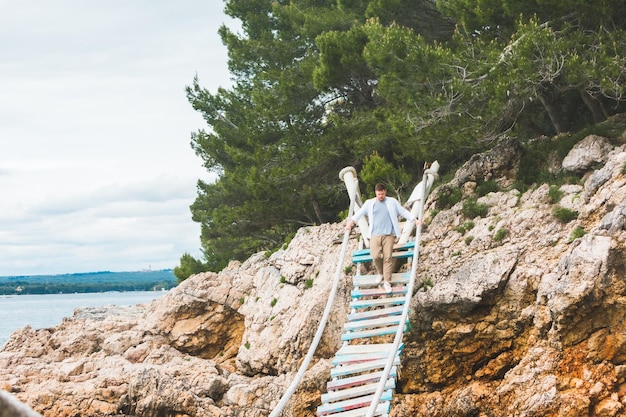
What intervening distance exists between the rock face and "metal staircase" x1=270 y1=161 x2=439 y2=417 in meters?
0.71

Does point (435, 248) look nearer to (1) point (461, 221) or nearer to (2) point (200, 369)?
(1) point (461, 221)

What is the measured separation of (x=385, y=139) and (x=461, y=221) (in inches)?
227

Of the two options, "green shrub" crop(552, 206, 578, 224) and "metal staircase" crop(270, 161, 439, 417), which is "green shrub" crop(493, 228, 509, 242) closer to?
"green shrub" crop(552, 206, 578, 224)

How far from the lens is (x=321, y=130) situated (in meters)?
25.1

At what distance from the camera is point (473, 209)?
15.6 m

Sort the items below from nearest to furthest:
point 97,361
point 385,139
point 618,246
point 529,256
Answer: point 618,246 → point 529,256 → point 97,361 → point 385,139

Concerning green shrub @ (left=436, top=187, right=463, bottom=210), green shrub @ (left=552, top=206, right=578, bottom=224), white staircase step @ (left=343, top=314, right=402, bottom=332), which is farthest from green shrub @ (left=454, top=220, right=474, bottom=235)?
white staircase step @ (left=343, top=314, right=402, bottom=332)

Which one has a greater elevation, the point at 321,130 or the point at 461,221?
the point at 321,130

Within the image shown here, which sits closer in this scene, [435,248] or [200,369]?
[435,248]

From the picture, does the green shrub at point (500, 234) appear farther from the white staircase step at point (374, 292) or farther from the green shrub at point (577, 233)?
the white staircase step at point (374, 292)

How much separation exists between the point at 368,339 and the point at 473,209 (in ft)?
12.4

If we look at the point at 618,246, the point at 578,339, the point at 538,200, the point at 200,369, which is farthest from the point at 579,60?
the point at 200,369

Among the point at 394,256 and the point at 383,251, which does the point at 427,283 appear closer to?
the point at 394,256

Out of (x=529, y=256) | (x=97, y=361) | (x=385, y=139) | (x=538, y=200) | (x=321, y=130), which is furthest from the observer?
(x=321, y=130)
